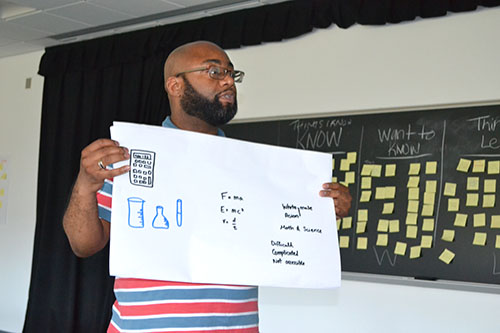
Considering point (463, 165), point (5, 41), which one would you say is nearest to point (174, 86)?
point (463, 165)

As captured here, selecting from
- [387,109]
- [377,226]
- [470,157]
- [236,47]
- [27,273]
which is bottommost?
[27,273]

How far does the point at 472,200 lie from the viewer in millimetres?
3643

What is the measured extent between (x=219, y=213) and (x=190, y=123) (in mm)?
324

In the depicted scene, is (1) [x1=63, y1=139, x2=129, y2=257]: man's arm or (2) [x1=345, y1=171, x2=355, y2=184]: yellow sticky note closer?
(1) [x1=63, y1=139, x2=129, y2=257]: man's arm

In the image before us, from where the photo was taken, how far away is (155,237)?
1.47 metres

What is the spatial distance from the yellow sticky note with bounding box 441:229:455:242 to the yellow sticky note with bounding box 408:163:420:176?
388 mm

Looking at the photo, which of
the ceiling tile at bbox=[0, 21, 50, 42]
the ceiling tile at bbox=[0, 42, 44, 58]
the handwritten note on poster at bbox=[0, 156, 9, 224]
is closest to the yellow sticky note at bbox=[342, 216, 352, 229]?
the ceiling tile at bbox=[0, 21, 50, 42]

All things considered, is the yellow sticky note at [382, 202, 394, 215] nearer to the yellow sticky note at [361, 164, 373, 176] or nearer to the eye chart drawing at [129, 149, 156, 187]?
the yellow sticky note at [361, 164, 373, 176]

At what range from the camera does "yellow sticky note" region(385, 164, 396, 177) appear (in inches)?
155

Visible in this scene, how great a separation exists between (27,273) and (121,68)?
2.17 meters

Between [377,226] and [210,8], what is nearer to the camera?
[377,226]

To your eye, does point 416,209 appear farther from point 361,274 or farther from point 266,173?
point 266,173

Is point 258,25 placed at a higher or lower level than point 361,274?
higher

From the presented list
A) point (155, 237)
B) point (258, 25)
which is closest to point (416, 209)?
point (258, 25)
